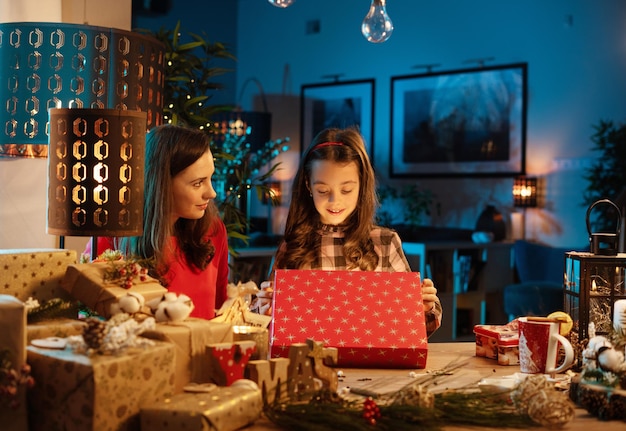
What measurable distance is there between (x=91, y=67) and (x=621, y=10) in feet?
21.5

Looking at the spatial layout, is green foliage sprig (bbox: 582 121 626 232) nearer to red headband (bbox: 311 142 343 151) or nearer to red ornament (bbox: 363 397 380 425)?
red headband (bbox: 311 142 343 151)

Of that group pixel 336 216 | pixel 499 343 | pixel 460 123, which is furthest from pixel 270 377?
pixel 460 123

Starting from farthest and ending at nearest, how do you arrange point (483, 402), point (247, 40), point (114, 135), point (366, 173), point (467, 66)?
1. point (247, 40)
2. point (467, 66)
3. point (366, 173)
4. point (114, 135)
5. point (483, 402)

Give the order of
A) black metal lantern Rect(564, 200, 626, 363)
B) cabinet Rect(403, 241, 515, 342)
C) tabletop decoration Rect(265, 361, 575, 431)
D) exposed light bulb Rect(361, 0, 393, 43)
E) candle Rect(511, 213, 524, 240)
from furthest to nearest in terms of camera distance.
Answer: candle Rect(511, 213, 524, 240), cabinet Rect(403, 241, 515, 342), exposed light bulb Rect(361, 0, 393, 43), black metal lantern Rect(564, 200, 626, 363), tabletop decoration Rect(265, 361, 575, 431)

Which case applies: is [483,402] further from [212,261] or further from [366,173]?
[212,261]

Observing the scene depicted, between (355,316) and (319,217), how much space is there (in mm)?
669

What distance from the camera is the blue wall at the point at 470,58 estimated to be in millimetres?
7727

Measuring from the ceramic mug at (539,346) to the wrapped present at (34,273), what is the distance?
0.96 metres

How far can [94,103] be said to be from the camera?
2221 millimetres

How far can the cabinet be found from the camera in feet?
24.0

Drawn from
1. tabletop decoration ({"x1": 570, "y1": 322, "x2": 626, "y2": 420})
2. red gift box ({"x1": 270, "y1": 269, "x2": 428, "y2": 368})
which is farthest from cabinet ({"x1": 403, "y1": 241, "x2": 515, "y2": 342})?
tabletop decoration ({"x1": 570, "y1": 322, "x2": 626, "y2": 420})

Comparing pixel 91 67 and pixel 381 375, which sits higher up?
pixel 91 67

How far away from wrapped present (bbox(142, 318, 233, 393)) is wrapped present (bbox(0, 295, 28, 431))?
21 centimetres

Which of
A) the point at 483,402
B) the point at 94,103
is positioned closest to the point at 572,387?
the point at 483,402
